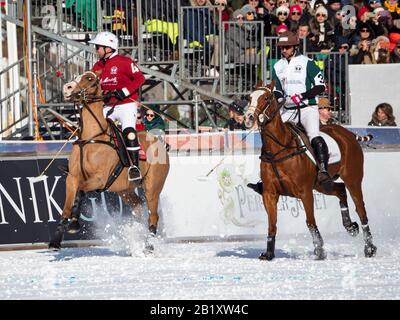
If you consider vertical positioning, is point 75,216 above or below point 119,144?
below

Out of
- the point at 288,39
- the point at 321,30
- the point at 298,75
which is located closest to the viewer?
the point at 288,39

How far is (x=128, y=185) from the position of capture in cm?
1605

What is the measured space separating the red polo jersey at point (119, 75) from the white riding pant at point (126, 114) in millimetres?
70

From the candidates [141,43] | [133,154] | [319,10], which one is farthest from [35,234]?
[319,10]

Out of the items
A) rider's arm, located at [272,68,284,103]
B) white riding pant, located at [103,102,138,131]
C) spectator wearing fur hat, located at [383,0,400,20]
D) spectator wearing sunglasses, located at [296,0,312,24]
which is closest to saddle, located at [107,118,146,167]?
white riding pant, located at [103,102,138,131]

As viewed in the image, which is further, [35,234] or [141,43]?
[141,43]

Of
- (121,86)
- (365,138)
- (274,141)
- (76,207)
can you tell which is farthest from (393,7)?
(76,207)

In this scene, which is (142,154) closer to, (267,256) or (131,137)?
(131,137)

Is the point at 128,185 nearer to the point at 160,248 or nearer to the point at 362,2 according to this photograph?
the point at 160,248

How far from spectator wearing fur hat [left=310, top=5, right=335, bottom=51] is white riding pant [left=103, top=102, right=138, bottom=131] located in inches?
227

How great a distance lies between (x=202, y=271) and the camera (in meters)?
14.0

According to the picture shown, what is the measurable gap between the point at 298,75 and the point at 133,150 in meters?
2.42

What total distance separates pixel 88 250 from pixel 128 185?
1.14m

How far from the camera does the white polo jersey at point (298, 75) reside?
596 inches
